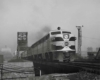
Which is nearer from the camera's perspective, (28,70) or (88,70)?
(28,70)

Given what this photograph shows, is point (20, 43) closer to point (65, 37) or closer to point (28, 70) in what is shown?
point (65, 37)

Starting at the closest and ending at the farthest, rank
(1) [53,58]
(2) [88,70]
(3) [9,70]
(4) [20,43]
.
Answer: (3) [9,70] < (2) [88,70] < (1) [53,58] < (4) [20,43]

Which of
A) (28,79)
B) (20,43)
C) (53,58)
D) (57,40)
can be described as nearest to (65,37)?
(57,40)

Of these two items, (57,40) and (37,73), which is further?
(57,40)

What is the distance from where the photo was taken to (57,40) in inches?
754

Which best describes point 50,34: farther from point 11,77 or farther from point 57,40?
point 11,77

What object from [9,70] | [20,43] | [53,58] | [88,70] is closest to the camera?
[9,70]

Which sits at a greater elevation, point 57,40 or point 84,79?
point 57,40

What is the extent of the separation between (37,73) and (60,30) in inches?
459

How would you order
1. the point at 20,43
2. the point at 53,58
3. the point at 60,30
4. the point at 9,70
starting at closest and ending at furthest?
the point at 9,70 < the point at 53,58 < the point at 60,30 < the point at 20,43

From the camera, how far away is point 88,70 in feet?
29.1

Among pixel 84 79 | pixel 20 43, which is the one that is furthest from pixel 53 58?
pixel 20 43

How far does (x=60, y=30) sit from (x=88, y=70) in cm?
1156

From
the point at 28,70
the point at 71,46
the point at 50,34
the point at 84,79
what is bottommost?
the point at 84,79
